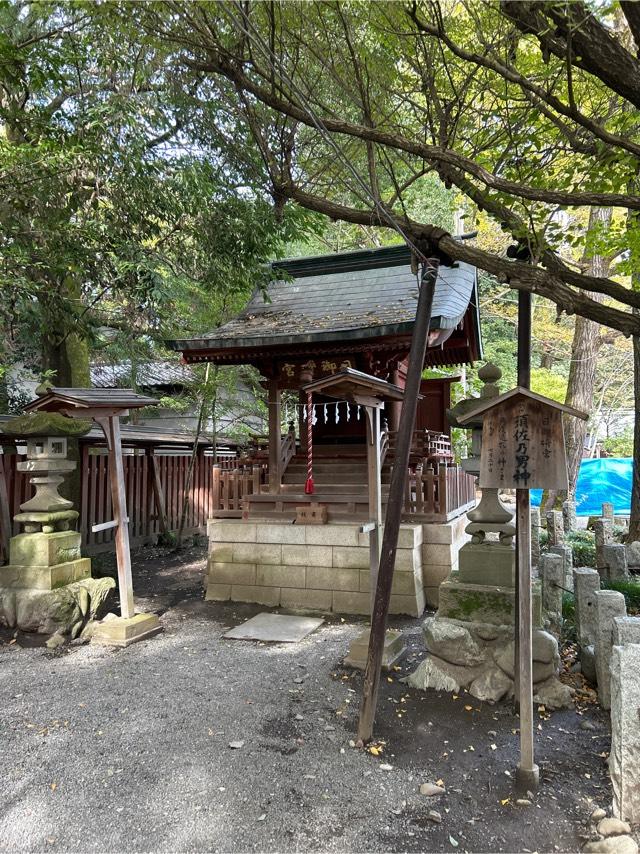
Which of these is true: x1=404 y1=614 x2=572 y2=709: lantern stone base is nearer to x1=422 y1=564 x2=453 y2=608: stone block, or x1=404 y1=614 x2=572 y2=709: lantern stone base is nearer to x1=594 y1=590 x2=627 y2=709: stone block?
x1=594 y1=590 x2=627 y2=709: stone block

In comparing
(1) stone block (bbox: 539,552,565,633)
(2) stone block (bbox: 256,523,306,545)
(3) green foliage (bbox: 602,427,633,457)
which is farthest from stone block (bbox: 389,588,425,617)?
(3) green foliage (bbox: 602,427,633,457)

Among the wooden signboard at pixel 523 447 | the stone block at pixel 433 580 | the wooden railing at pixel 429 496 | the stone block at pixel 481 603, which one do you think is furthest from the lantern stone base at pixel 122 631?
the wooden signboard at pixel 523 447

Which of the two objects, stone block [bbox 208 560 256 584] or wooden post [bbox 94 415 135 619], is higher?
wooden post [bbox 94 415 135 619]

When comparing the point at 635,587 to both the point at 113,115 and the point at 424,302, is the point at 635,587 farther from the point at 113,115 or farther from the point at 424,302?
the point at 113,115

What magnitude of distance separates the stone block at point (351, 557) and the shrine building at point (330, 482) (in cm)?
1

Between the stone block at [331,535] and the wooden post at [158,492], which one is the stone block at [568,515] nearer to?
the stone block at [331,535]

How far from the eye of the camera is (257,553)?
26.0ft

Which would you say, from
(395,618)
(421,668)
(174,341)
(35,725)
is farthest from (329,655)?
(174,341)

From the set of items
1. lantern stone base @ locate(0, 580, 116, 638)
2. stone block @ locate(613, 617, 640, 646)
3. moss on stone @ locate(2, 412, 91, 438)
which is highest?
moss on stone @ locate(2, 412, 91, 438)

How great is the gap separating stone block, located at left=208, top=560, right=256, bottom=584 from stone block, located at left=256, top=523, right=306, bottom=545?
46cm

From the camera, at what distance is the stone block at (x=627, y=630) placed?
3.21m

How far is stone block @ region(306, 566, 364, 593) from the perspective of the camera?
738 centimetres

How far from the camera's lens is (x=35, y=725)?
408cm

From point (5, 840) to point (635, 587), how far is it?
6940 mm
